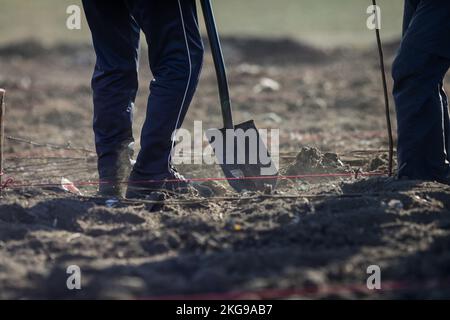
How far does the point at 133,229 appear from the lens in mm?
4238

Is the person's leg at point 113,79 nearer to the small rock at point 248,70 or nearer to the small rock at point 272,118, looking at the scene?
the small rock at point 272,118

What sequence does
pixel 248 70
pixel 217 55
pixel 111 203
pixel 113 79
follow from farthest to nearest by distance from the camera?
pixel 248 70 < pixel 217 55 < pixel 113 79 < pixel 111 203

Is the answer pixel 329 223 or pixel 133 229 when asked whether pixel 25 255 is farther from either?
pixel 329 223

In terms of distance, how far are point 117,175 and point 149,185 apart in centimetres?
32

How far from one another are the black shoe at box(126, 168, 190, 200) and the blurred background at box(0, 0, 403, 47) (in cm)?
1316

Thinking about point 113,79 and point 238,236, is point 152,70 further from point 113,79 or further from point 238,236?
point 238,236

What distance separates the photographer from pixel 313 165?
18.9 feet

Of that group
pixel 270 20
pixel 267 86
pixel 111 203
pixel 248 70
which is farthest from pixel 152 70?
pixel 270 20

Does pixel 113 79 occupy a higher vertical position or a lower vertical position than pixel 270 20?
lower

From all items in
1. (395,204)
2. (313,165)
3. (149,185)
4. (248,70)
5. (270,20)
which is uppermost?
(270,20)

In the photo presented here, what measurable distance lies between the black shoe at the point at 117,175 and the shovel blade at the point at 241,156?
0.62 metres

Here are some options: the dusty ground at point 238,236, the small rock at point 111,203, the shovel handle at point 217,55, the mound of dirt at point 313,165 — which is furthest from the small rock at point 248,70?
the small rock at point 111,203

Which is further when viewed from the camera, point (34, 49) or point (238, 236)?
point (34, 49)

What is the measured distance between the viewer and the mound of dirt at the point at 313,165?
5746 millimetres
